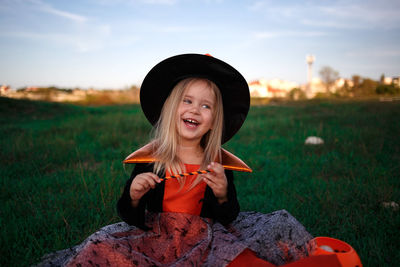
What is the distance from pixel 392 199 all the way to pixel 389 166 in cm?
145

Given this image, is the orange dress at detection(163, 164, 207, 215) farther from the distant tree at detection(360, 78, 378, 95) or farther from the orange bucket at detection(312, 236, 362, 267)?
the distant tree at detection(360, 78, 378, 95)

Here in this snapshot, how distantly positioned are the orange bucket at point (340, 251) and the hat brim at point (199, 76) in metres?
1.02

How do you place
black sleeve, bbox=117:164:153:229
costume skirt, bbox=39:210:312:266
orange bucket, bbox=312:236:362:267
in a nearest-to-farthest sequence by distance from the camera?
orange bucket, bbox=312:236:362:267 < costume skirt, bbox=39:210:312:266 < black sleeve, bbox=117:164:153:229

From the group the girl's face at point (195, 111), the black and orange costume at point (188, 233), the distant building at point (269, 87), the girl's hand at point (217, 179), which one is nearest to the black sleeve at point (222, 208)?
the black and orange costume at point (188, 233)

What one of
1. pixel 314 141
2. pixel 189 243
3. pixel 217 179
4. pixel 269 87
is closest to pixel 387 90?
pixel 269 87

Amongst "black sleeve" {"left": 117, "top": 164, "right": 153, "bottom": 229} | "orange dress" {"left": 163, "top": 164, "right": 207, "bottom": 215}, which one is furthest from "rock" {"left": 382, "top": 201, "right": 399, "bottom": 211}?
"black sleeve" {"left": 117, "top": 164, "right": 153, "bottom": 229}

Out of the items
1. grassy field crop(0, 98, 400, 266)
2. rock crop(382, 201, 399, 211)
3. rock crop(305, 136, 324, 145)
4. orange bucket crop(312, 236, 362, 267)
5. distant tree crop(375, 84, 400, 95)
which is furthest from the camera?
distant tree crop(375, 84, 400, 95)

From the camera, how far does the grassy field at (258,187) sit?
2.46m

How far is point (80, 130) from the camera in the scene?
7504 mm

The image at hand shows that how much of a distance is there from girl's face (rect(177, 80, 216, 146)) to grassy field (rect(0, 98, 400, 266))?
128 centimetres

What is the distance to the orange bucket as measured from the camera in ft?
4.97

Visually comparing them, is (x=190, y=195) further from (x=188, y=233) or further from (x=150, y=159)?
(x=150, y=159)

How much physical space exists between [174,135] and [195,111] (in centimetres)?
26

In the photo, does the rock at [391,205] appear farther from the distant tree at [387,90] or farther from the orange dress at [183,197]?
the distant tree at [387,90]
